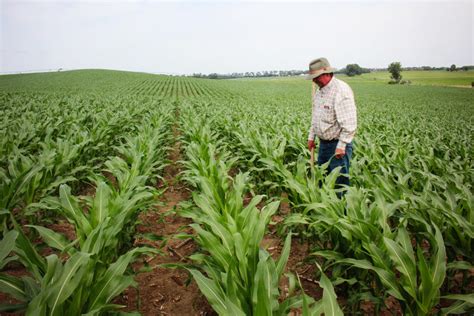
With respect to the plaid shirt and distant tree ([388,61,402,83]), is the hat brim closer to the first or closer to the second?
the plaid shirt

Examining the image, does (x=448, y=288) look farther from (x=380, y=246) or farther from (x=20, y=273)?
(x=20, y=273)

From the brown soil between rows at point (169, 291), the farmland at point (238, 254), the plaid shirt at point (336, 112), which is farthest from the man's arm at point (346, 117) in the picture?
the brown soil between rows at point (169, 291)

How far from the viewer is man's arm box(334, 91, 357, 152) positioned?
3.11 meters

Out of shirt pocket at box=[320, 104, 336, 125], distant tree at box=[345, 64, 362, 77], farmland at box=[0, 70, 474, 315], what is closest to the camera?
farmland at box=[0, 70, 474, 315]

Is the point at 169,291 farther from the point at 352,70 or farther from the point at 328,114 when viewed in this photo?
the point at 352,70

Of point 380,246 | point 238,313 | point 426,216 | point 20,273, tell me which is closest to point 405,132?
point 426,216

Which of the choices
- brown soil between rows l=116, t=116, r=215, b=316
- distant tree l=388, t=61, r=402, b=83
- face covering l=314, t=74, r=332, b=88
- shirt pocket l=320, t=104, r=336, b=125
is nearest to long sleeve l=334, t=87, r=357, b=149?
shirt pocket l=320, t=104, r=336, b=125

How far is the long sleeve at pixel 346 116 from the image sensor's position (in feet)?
10.2

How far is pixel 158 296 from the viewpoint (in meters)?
2.10

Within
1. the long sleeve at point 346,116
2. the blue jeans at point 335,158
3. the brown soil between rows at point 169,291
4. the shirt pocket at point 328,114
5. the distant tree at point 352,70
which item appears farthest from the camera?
the distant tree at point 352,70

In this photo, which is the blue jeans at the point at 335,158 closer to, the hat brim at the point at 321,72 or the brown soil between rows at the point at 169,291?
the hat brim at the point at 321,72

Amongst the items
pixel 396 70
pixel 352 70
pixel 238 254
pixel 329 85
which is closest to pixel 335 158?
pixel 329 85

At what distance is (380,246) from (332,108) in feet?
6.14

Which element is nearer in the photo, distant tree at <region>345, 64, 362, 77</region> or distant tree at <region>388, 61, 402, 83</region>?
distant tree at <region>388, 61, 402, 83</region>
